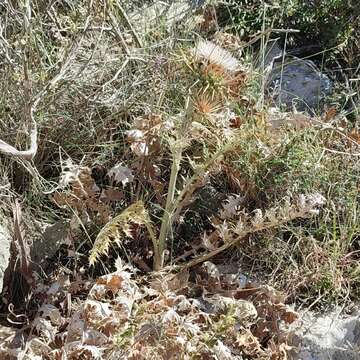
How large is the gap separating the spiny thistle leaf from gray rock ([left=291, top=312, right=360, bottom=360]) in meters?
0.79

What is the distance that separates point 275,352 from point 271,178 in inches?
32.0

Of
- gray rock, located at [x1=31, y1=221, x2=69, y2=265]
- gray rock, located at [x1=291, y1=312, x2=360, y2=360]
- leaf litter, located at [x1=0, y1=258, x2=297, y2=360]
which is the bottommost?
gray rock, located at [x1=291, y1=312, x2=360, y2=360]

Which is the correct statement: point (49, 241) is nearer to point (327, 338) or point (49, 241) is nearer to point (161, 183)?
point (161, 183)

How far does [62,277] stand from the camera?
3.32 metres

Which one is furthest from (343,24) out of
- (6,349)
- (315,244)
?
(6,349)

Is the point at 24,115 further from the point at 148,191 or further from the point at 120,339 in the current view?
the point at 120,339

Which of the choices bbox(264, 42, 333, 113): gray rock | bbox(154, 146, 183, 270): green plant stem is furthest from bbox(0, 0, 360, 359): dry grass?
bbox(264, 42, 333, 113): gray rock

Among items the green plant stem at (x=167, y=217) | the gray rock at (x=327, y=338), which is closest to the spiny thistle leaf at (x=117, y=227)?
the green plant stem at (x=167, y=217)

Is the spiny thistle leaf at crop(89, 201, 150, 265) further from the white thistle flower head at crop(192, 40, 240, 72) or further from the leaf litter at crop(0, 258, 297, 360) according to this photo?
the white thistle flower head at crop(192, 40, 240, 72)

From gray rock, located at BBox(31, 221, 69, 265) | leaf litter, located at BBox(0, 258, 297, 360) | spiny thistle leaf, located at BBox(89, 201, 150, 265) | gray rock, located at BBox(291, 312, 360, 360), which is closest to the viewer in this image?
leaf litter, located at BBox(0, 258, 297, 360)

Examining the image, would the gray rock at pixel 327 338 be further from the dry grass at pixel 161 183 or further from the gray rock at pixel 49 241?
the gray rock at pixel 49 241

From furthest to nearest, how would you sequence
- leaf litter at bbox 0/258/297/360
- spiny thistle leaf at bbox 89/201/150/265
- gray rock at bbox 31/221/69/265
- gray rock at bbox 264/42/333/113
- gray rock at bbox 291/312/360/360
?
gray rock at bbox 264/42/333/113 → gray rock at bbox 31/221/69/265 → gray rock at bbox 291/312/360/360 → spiny thistle leaf at bbox 89/201/150/265 → leaf litter at bbox 0/258/297/360

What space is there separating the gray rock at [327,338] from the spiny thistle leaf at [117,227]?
0.79 meters

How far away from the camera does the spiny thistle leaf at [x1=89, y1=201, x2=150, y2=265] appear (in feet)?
9.99
